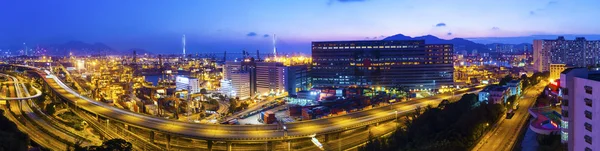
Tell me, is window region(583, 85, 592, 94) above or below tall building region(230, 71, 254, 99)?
above

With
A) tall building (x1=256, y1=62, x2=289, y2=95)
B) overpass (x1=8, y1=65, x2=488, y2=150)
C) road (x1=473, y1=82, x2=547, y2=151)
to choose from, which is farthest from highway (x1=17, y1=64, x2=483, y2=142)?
tall building (x1=256, y1=62, x2=289, y2=95)

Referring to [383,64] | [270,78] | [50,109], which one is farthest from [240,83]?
[50,109]

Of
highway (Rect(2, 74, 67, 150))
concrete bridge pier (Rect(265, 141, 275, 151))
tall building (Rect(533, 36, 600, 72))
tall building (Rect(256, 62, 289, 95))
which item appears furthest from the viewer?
tall building (Rect(533, 36, 600, 72))

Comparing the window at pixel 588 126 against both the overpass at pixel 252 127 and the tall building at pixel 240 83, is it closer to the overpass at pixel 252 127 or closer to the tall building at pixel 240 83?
the overpass at pixel 252 127

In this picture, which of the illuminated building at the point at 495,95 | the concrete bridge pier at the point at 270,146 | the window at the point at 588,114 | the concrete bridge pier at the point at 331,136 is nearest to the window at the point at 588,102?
the window at the point at 588,114

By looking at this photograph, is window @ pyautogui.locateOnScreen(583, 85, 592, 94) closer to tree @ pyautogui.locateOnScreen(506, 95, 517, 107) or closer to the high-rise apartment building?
tree @ pyautogui.locateOnScreen(506, 95, 517, 107)

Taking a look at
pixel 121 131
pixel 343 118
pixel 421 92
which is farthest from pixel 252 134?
pixel 421 92

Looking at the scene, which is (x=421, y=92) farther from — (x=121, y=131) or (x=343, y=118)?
(x=121, y=131)
